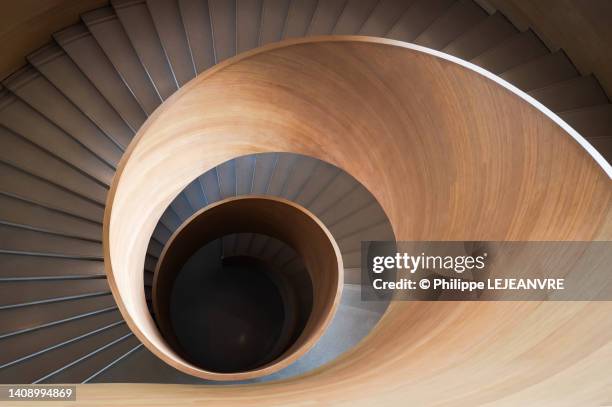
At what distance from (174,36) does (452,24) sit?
3.21 m

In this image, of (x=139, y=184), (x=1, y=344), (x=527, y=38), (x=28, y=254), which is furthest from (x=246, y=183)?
(x=527, y=38)

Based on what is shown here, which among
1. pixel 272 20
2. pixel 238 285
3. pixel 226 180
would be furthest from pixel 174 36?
pixel 238 285

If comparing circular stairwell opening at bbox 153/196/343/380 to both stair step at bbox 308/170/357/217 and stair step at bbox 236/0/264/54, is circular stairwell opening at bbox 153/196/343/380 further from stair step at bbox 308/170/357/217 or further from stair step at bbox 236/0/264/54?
stair step at bbox 236/0/264/54

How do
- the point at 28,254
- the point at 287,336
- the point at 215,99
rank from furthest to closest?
the point at 287,336 < the point at 28,254 < the point at 215,99

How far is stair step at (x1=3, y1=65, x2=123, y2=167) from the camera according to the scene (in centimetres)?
562

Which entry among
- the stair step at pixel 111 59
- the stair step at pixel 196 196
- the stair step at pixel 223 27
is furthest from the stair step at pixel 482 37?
the stair step at pixel 196 196

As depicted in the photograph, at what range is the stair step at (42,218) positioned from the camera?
534cm

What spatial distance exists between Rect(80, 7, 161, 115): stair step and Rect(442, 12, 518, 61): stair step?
3362 millimetres

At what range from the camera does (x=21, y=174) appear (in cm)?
545

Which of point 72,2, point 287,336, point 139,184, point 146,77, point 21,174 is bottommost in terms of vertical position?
point 287,336

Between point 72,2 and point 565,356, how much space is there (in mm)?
6114

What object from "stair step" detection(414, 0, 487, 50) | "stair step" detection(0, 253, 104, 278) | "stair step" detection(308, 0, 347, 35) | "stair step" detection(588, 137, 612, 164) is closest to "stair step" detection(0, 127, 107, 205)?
"stair step" detection(0, 253, 104, 278)

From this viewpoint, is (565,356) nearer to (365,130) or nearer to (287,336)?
(365,130)

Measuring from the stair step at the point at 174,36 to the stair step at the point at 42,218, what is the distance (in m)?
1.88
